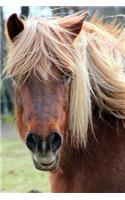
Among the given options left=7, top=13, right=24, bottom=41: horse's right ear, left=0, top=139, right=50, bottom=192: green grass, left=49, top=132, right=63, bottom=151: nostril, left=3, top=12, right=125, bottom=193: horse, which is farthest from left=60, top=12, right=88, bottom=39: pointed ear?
left=0, top=139, right=50, bottom=192: green grass

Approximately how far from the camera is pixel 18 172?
328 centimetres

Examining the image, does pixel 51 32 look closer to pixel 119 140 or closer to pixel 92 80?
pixel 92 80

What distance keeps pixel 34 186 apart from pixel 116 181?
1633 mm

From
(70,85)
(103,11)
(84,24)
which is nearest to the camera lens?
(70,85)

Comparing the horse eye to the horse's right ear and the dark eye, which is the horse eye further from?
the horse's right ear

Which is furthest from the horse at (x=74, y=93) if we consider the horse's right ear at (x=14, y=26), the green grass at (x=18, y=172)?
the green grass at (x=18, y=172)

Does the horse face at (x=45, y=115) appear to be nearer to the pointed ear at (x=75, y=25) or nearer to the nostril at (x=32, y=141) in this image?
the nostril at (x=32, y=141)

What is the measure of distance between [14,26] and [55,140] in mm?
369

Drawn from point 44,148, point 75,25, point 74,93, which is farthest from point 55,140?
point 75,25

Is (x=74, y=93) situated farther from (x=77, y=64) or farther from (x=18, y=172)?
(x=18, y=172)

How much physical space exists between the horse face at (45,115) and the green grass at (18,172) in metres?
1.48

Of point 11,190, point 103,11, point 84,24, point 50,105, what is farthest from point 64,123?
point 11,190

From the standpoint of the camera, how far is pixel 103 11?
7.18 feet

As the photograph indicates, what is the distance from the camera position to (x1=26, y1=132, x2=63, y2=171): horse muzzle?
118 cm
